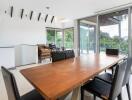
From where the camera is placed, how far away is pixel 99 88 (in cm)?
176

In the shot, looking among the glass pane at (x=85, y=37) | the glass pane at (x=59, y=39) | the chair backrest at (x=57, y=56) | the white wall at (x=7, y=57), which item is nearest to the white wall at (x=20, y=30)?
the white wall at (x=7, y=57)

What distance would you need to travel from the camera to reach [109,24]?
477 cm

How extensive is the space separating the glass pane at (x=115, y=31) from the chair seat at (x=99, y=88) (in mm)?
2844

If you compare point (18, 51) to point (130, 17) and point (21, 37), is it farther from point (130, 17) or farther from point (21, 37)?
point (130, 17)

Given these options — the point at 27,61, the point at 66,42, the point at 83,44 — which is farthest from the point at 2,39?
the point at 66,42

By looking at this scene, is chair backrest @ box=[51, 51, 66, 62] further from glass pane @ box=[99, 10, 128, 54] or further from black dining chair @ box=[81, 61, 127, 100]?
glass pane @ box=[99, 10, 128, 54]

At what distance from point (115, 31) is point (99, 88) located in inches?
132

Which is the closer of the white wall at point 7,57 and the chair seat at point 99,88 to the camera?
the chair seat at point 99,88

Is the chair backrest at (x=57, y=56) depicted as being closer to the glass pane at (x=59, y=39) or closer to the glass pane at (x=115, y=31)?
the glass pane at (x=115, y=31)

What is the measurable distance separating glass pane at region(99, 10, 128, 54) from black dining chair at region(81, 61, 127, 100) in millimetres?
2830

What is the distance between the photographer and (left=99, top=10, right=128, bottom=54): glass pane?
4285mm

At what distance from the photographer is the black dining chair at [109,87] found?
133 cm

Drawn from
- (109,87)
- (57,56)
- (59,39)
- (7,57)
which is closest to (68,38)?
(59,39)

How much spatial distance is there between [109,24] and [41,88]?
4.39 metres
